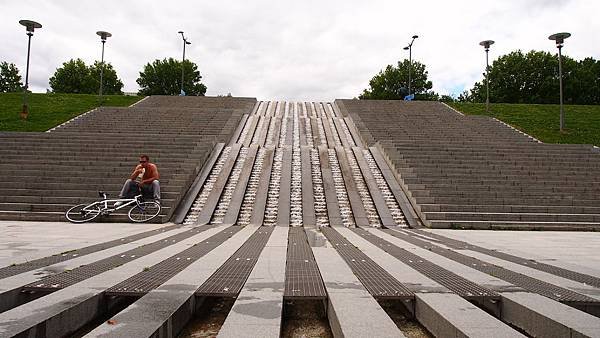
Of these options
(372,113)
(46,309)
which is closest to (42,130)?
(372,113)

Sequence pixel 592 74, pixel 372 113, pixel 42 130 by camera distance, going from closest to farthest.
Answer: pixel 42 130, pixel 372 113, pixel 592 74

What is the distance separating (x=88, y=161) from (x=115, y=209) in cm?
450

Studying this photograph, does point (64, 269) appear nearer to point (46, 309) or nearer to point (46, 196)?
point (46, 309)

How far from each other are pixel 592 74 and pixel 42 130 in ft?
236

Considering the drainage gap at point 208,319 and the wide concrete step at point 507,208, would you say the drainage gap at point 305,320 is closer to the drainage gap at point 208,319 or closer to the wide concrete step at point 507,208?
the drainage gap at point 208,319

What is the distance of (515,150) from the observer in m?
17.5

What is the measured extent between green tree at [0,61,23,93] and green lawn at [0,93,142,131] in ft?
161

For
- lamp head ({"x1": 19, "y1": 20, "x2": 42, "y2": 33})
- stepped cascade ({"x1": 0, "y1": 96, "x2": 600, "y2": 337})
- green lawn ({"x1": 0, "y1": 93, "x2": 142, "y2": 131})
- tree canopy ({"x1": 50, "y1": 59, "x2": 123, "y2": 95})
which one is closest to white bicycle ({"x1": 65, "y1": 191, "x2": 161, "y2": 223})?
stepped cascade ({"x1": 0, "y1": 96, "x2": 600, "y2": 337})

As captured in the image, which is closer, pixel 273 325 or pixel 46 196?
pixel 273 325

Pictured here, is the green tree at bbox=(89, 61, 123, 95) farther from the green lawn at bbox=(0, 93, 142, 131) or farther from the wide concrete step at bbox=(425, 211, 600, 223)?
the wide concrete step at bbox=(425, 211, 600, 223)

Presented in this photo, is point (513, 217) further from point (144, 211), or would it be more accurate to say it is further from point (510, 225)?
point (144, 211)

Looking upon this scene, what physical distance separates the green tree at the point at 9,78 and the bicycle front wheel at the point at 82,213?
7602 centimetres

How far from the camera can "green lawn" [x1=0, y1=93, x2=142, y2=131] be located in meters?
22.6

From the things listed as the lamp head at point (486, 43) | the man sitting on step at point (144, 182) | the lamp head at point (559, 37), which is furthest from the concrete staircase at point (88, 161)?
the lamp head at point (486, 43)
